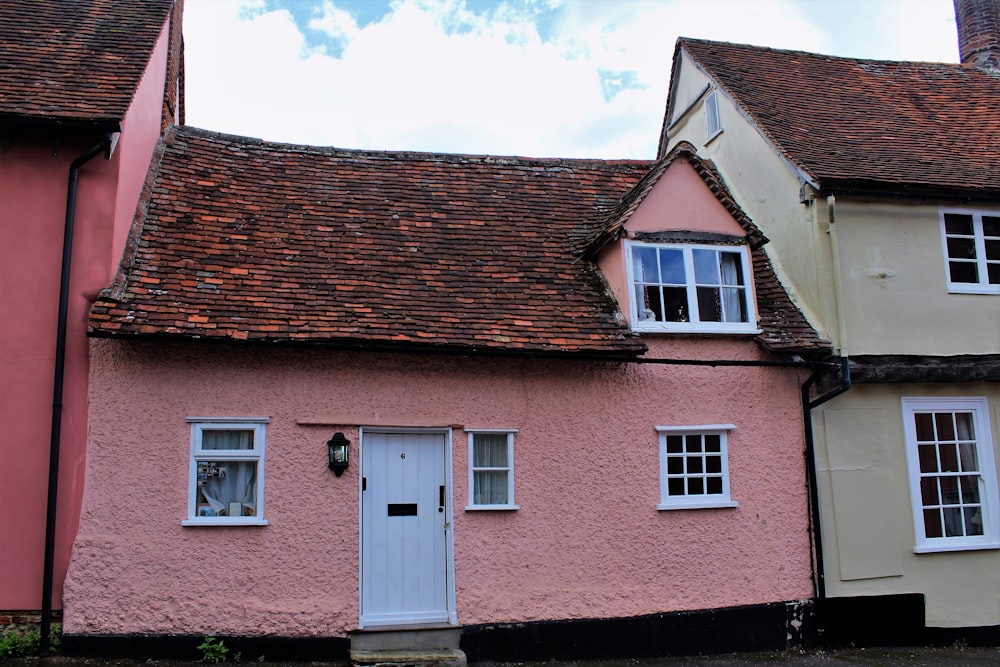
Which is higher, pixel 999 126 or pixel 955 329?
pixel 999 126

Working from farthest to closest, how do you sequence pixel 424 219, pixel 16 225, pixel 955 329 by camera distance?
pixel 424 219 → pixel 955 329 → pixel 16 225

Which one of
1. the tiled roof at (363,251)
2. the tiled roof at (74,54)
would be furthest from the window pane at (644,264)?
the tiled roof at (74,54)

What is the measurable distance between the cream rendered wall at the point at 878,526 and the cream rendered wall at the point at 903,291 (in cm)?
79

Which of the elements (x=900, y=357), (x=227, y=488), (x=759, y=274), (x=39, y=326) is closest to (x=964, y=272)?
(x=900, y=357)

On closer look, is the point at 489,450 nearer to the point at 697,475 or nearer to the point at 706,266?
the point at 697,475

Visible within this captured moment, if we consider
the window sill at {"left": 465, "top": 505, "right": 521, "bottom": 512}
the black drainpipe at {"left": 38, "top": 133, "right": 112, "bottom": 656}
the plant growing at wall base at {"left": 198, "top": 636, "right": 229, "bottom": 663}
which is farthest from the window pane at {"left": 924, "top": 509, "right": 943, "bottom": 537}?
the black drainpipe at {"left": 38, "top": 133, "right": 112, "bottom": 656}

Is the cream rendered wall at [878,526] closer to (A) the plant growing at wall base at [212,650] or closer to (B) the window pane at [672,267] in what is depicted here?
(B) the window pane at [672,267]

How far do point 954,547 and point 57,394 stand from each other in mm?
11140

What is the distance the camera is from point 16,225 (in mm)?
9430

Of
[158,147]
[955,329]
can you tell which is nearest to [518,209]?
[158,147]

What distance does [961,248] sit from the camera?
1166 cm

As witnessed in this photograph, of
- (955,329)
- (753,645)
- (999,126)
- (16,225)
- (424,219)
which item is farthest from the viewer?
(999,126)

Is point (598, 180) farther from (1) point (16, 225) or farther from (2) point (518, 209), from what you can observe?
(1) point (16, 225)

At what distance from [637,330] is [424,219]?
3643mm
